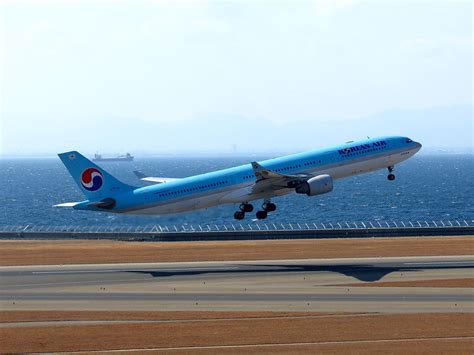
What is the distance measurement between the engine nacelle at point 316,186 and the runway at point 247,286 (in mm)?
7069

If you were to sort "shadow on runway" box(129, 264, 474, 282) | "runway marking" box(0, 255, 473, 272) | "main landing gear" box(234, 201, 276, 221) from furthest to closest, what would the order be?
"main landing gear" box(234, 201, 276, 221)
"runway marking" box(0, 255, 473, 272)
"shadow on runway" box(129, 264, 474, 282)

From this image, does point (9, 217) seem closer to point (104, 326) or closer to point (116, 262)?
point (116, 262)

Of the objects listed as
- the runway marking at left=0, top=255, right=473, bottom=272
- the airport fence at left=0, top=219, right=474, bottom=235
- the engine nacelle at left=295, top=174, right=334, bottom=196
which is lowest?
the airport fence at left=0, top=219, right=474, bottom=235

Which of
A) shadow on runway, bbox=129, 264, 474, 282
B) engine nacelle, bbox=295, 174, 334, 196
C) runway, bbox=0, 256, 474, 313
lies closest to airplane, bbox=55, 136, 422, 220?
engine nacelle, bbox=295, 174, 334, 196

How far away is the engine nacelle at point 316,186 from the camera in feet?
267

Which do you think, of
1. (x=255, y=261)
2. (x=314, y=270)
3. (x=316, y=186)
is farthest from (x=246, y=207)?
(x=314, y=270)

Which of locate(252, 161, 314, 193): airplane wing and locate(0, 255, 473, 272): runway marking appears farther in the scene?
locate(0, 255, 473, 272): runway marking

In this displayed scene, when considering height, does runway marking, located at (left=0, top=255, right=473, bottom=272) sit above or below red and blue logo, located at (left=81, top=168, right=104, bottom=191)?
below

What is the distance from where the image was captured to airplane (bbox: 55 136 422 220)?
8006 cm

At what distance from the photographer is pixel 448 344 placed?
50938mm

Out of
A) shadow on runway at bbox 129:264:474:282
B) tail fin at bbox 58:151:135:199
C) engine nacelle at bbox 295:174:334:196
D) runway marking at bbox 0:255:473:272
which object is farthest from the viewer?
runway marking at bbox 0:255:473:272

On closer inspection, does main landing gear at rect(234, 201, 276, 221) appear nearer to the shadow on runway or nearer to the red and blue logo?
the shadow on runway

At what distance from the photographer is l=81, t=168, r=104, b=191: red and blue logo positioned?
262 ft

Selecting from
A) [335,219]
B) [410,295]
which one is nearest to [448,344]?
[410,295]
